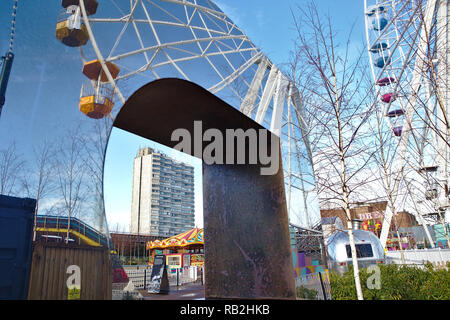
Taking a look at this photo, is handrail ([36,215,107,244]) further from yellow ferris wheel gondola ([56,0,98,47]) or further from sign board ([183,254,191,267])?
sign board ([183,254,191,267])

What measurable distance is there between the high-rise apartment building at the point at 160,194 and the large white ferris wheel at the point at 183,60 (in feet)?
89.1

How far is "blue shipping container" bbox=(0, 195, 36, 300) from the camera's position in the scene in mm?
2172

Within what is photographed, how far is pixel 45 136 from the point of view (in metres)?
2.50

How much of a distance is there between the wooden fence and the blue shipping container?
6cm

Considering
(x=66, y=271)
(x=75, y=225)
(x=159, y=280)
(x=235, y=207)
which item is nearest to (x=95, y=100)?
(x=75, y=225)

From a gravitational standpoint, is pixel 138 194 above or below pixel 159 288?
above

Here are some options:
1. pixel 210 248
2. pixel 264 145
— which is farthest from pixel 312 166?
pixel 210 248

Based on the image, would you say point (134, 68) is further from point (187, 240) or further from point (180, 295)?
point (187, 240)

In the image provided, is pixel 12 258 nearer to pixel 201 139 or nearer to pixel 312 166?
pixel 201 139

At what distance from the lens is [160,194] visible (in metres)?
46.7

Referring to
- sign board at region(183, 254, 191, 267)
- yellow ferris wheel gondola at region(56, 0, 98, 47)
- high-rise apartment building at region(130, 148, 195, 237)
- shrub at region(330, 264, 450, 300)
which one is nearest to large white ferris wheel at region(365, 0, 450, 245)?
shrub at region(330, 264, 450, 300)
